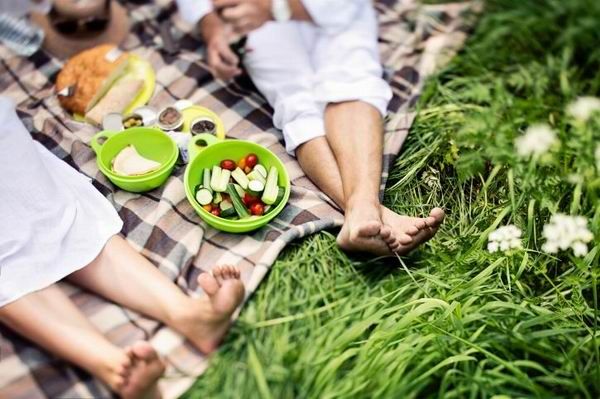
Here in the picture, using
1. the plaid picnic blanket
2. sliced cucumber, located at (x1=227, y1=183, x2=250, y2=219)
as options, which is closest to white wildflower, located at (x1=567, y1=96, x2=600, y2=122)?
the plaid picnic blanket

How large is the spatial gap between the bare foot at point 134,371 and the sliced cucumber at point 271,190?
0.65 metres

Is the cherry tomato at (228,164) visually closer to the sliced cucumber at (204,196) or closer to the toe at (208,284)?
the sliced cucumber at (204,196)

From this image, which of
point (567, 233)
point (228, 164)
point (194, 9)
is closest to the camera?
point (567, 233)

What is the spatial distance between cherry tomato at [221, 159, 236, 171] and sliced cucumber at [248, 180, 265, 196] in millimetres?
120

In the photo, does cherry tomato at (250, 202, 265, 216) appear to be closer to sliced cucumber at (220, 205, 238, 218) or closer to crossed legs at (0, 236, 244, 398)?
sliced cucumber at (220, 205, 238, 218)

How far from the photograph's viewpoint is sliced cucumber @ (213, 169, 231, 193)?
2.07 meters

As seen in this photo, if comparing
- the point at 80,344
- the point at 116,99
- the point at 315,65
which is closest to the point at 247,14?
the point at 315,65

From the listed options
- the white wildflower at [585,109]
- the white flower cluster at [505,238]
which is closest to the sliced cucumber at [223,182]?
Answer: the white flower cluster at [505,238]

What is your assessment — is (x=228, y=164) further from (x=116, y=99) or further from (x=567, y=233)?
(x=567, y=233)

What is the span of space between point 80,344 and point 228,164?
79 centimetres

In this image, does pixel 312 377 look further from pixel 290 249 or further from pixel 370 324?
pixel 290 249

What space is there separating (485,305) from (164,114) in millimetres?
1354

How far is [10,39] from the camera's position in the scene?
103 inches

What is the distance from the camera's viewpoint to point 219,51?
2.43 meters
